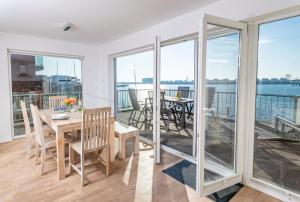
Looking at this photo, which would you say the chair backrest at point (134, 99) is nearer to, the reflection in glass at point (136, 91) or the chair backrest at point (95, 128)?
the reflection in glass at point (136, 91)

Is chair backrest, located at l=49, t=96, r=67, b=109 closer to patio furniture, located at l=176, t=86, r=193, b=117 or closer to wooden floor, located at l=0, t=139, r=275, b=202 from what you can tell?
wooden floor, located at l=0, t=139, r=275, b=202

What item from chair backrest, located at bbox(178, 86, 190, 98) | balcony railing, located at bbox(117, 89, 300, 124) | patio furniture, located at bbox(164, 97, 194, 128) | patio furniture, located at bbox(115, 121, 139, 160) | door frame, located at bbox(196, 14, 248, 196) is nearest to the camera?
door frame, located at bbox(196, 14, 248, 196)

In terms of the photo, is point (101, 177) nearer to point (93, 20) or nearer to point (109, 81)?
point (93, 20)

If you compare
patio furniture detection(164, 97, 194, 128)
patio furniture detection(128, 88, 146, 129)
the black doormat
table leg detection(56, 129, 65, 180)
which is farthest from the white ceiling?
the black doormat

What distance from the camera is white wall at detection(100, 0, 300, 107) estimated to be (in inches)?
83.7

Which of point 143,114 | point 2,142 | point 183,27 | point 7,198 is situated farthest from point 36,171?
point 183,27

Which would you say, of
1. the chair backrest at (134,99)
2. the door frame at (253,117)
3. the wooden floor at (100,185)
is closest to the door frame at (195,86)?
the wooden floor at (100,185)

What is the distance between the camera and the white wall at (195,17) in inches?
83.7

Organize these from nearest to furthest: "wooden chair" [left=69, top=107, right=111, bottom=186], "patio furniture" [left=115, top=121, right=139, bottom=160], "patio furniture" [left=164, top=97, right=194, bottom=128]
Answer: "wooden chair" [left=69, top=107, right=111, bottom=186] < "patio furniture" [left=115, top=121, right=139, bottom=160] < "patio furniture" [left=164, top=97, right=194, bottom=128]

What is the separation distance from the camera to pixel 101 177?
2766 mm

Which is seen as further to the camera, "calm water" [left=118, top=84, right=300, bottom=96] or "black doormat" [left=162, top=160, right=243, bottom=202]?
"black doormat" [left=162, top=160, right=243, bottom=202]

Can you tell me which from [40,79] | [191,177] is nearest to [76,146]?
[191,177]

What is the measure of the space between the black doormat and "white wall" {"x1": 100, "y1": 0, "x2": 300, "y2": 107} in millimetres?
1988

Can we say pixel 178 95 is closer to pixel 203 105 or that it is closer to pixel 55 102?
pixel 203 105
